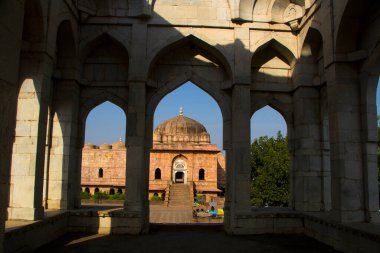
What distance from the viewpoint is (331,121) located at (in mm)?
8805

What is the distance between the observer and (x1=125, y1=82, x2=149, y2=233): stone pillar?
10.2m

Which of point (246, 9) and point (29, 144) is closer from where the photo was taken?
point (29, 144)

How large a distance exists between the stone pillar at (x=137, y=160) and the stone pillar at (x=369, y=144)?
A: 5508 millimetres

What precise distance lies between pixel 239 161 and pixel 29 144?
529cm

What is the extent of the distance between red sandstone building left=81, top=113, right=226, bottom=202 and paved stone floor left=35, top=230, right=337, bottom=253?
22153mm

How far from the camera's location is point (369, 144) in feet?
27.7

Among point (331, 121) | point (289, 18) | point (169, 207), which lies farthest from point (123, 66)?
point (169, 207)

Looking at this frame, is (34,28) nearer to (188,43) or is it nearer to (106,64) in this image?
(106,64)

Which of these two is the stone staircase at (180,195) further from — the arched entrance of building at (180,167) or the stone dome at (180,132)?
the stone dome at (180,132)

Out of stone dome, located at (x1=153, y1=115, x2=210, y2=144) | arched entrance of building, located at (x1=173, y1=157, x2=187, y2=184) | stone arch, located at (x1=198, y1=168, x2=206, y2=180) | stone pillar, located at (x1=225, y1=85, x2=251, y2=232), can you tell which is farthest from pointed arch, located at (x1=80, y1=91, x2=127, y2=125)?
stone dome, located at (x1=153, y1=115, x2=210, y2=144)

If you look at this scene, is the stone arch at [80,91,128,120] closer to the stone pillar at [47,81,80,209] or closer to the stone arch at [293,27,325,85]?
the stone pillar at [47,81,80,209]

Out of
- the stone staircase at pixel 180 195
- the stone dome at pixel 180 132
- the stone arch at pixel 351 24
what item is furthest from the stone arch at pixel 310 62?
the stone dome at pixel 180 132

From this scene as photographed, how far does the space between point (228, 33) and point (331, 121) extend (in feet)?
13.3

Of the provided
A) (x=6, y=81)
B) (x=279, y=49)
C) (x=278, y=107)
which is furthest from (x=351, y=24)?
(x=6, y=81)
